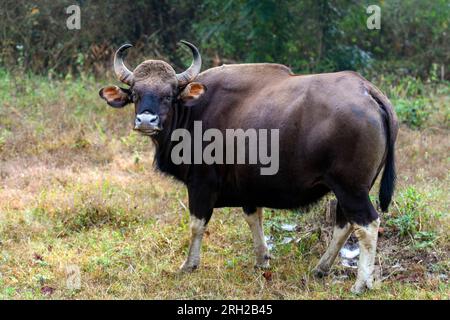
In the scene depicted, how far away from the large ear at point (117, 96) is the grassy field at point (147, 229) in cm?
114

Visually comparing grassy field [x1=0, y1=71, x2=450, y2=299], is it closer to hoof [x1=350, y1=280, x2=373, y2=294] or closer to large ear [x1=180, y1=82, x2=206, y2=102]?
hoof [x1=350, y1=280, x2=373, y2=294]

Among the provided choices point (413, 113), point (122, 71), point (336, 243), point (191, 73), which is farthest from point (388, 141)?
point (413, 113)

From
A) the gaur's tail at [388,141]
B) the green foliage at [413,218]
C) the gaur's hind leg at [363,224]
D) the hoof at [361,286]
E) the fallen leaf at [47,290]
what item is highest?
the gaur's tail at [388,141]

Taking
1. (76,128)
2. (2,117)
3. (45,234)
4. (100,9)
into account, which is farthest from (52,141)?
(100,9)

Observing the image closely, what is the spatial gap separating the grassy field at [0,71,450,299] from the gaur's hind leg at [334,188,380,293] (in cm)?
16

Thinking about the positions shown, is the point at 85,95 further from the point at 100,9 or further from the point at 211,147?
the point at 211,147

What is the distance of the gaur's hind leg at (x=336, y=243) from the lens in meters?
7.40

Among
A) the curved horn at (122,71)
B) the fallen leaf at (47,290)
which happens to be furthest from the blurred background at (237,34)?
the fallen leaf at (47,290)

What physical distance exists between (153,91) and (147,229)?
203 centimetres

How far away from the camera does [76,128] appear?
12.1 m

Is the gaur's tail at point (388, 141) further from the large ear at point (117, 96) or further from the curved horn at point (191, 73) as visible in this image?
the large ear at point (117, 96)

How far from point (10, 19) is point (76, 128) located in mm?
4465

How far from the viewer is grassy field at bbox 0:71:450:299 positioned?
24.0ft

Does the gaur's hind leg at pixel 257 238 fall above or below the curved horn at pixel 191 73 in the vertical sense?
below
